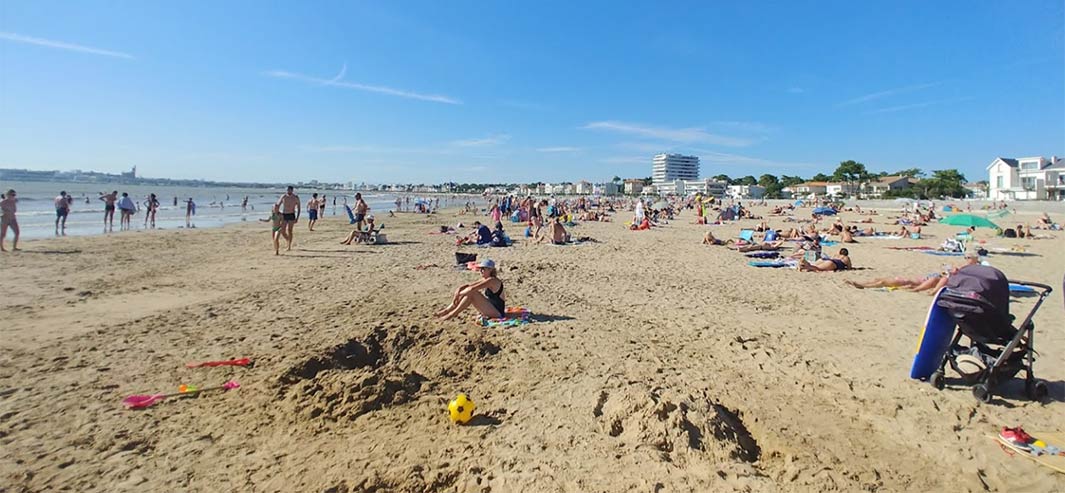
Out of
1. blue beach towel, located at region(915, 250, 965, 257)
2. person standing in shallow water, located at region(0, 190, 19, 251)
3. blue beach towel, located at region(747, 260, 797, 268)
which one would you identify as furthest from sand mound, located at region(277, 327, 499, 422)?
blue beach towel, located at region(915, 250, 965, 257)

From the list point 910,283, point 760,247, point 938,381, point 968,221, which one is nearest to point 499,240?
point 760,247

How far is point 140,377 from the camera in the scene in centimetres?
463

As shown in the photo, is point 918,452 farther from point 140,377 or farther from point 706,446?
point 140,377

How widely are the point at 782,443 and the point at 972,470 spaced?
44.0 inches

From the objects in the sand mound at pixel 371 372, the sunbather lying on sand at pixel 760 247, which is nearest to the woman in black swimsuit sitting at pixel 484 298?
the sand mound at pixel 371 372

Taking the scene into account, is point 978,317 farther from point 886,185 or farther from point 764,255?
point 886,185

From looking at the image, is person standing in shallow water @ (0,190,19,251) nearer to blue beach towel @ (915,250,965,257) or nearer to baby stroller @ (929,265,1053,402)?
baby stroller @ (929,265,1053,402)

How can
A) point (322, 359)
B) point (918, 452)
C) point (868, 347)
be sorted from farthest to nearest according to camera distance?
point (868, 347) < point (322, 359) < point (918, 452)

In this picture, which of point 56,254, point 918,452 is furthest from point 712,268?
point 56,254

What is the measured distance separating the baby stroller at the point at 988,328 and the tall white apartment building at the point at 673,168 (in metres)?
168

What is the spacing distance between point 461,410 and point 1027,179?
79.0 meters

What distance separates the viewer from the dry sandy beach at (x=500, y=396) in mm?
3164

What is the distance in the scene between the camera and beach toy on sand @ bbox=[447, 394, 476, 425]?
3.74 metres

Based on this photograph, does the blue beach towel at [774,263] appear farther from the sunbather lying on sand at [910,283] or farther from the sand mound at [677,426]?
the sand mound at [677,426]
